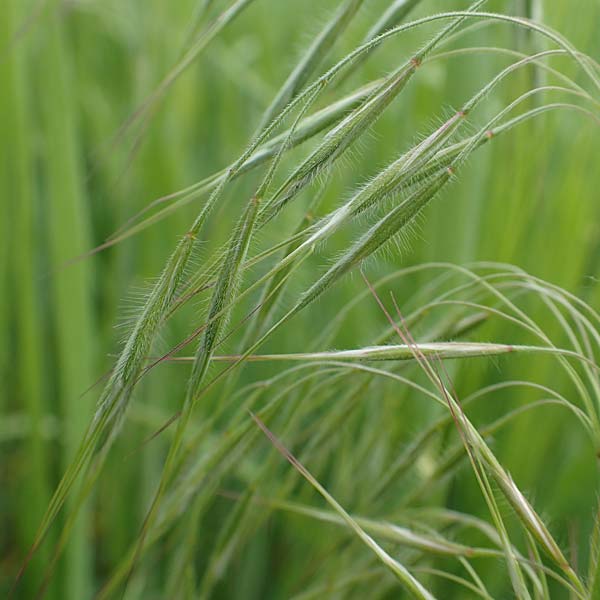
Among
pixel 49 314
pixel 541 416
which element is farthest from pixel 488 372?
pixel 49 314

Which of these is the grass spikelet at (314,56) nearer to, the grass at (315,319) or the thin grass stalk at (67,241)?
the grass at (315,319)

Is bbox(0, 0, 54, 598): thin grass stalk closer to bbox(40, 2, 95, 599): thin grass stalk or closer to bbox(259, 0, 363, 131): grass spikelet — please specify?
bbox(40, 2, 95, 599): thin grass stalk

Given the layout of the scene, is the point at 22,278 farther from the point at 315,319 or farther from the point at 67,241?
the point at 315,319

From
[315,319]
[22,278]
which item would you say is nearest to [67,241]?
[22,278]

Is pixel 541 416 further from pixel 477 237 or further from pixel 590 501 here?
pixel 477 237

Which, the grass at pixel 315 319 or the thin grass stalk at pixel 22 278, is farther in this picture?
the thin grass stalk at pixel 22 278

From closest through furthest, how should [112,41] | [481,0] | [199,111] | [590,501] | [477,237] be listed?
1. [481,0]
2. [590,501]
3. [477,237]
4. [199,111]
5. [112,41]

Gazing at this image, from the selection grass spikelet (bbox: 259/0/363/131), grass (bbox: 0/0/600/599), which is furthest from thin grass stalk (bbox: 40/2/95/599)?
grass spikelet (bbox: 259/0/363/131)

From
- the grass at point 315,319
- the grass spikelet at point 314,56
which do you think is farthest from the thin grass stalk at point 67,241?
the grass spikelet at point 314,56
